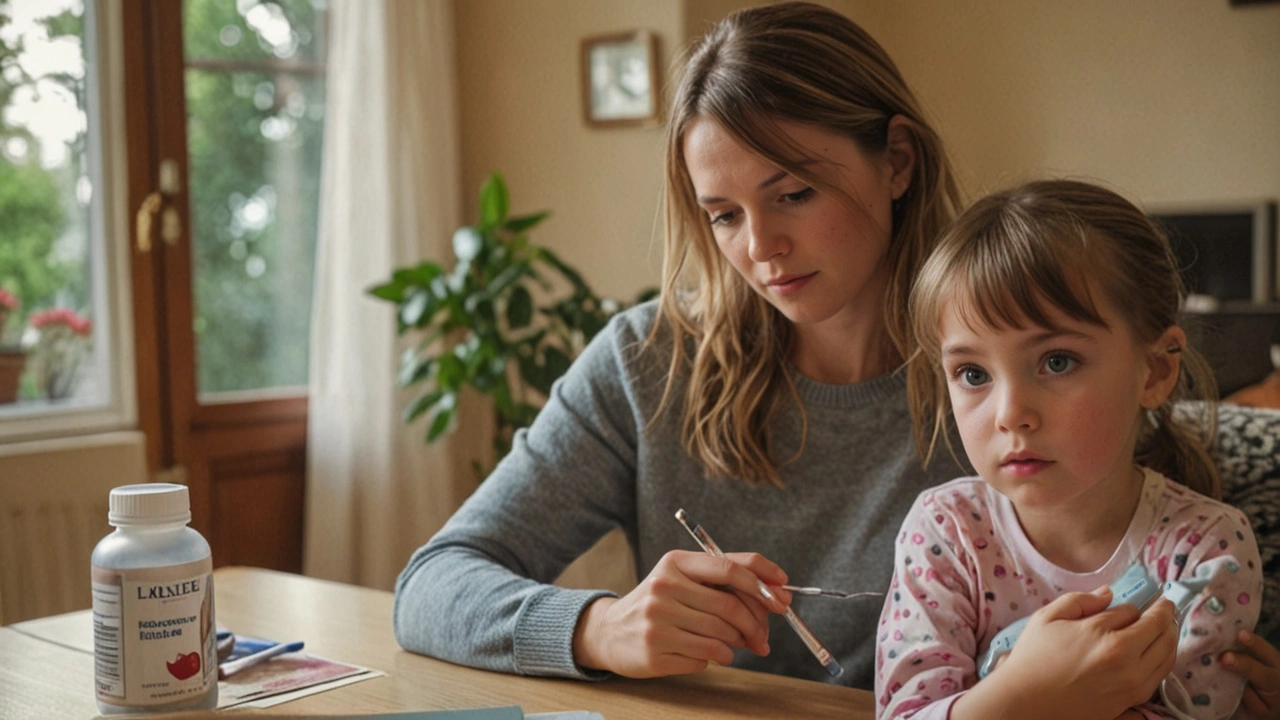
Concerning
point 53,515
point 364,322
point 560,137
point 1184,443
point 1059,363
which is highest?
point 560,137

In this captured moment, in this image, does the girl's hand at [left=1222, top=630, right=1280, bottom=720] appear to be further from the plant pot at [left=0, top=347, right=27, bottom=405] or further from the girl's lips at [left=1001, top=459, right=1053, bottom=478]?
the plant pot at [left=0, top=347, right=27, bottom=405]

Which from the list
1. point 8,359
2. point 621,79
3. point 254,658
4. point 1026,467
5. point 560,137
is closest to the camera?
point 1026,467

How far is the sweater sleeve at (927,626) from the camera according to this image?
975 mm

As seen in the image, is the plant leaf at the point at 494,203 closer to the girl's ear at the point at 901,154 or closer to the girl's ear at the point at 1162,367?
the girl's ear at the point at 901,154

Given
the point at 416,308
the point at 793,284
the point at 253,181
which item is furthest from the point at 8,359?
the point at 793,284

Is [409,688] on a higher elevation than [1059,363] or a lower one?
lower

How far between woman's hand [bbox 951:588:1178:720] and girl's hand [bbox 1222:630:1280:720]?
118 mm

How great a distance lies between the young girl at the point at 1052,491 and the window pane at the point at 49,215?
2552mm

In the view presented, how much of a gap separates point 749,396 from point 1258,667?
0.57 metres

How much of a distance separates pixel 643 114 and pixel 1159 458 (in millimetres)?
2799

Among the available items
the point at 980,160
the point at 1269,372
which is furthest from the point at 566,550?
the point at 980,160

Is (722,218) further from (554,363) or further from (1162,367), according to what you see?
(554,363)

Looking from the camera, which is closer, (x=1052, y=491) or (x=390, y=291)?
(x=1052, y=491)

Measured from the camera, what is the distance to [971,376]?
3.32 ft
